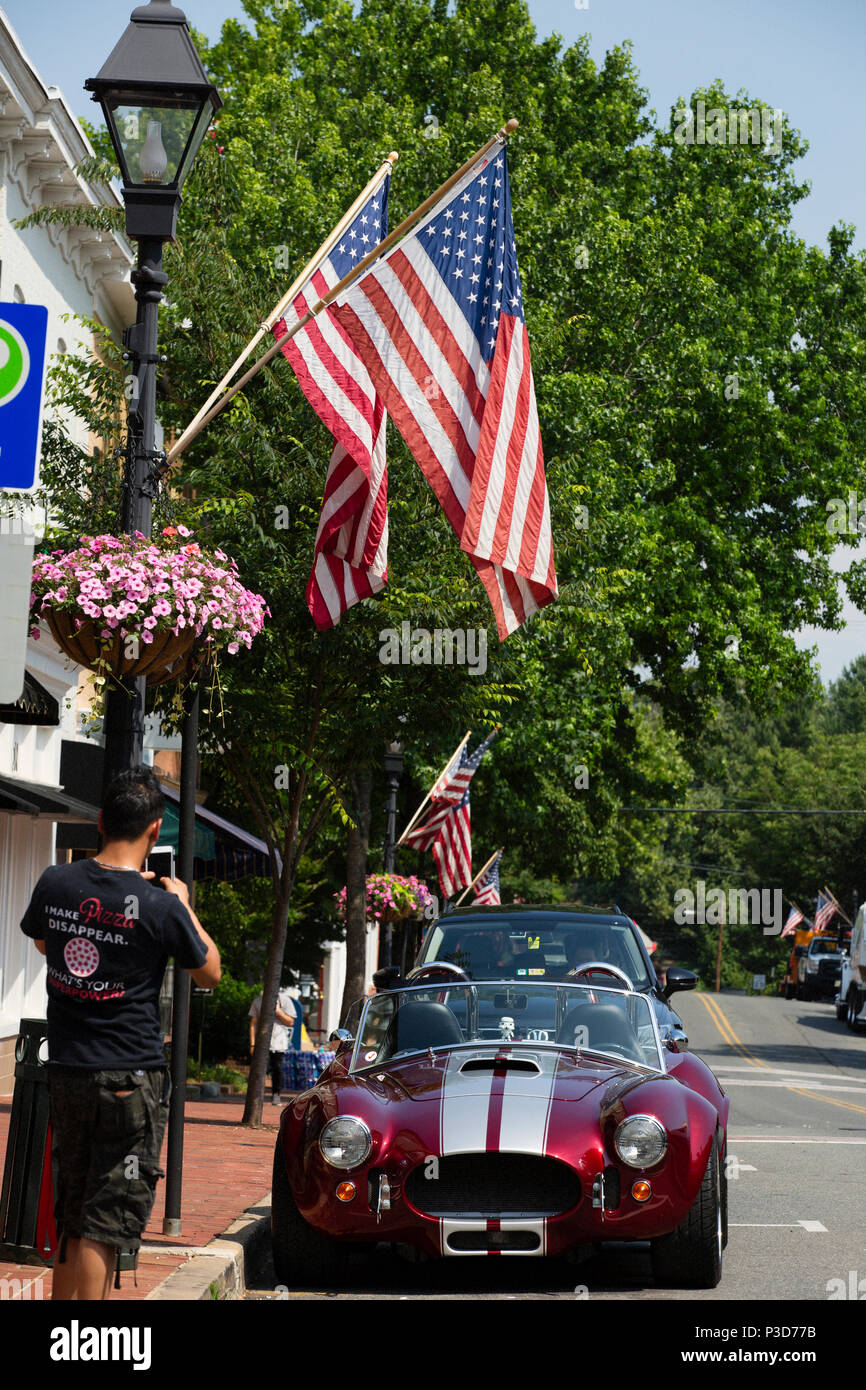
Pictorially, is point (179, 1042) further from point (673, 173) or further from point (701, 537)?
point (673, 173)

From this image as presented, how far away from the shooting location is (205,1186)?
1002cm

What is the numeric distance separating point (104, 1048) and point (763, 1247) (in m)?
5.13

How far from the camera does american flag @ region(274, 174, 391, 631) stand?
32.0ft

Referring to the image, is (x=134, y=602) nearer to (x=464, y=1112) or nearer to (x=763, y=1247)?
(x=464, y=1112)

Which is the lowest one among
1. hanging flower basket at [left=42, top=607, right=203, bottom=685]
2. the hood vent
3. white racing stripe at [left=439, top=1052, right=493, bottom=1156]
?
white racing stripe at [left=439, top=1052, right=493, bottom=1156]

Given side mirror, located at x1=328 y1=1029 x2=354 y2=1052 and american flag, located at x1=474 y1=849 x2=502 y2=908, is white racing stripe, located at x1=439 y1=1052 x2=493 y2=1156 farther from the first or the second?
american flag, located at x1=474 y1=849 x2=502 y2=908

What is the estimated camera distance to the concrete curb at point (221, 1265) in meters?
6.52

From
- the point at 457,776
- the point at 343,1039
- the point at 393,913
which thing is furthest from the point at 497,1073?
the point at 393,913

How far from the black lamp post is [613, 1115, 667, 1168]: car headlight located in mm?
2747

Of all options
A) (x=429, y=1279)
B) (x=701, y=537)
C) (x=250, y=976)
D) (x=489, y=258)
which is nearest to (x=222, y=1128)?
(x=429, y=1279)

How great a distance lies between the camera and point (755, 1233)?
31.2 ft

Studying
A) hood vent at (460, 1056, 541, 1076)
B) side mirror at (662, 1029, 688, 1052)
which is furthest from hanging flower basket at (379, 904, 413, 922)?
hood vent at (460, 1056, 541, 1076)

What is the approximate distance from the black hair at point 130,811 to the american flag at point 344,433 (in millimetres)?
4734

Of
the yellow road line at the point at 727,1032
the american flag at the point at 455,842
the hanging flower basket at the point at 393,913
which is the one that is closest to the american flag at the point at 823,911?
the yellow road line at the point at 727,1032
